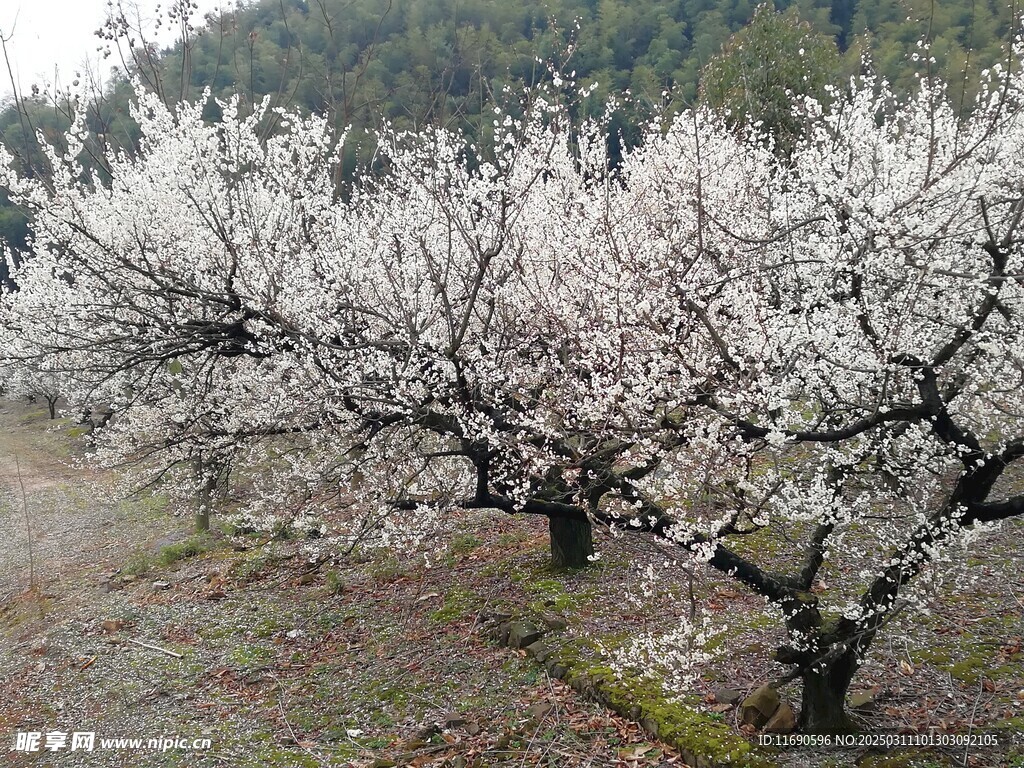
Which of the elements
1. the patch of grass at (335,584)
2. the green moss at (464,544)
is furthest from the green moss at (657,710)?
the patch of grass at (335,584)

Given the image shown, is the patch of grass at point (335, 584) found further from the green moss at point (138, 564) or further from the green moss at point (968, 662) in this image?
the green moss at point (968, 662)

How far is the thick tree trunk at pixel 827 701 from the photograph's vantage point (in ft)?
15.7

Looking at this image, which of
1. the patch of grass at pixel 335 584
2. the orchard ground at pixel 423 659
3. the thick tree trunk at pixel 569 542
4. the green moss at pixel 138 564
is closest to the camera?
the orchard ground at pixel 423 659

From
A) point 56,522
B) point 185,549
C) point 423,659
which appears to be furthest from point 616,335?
point 56,522

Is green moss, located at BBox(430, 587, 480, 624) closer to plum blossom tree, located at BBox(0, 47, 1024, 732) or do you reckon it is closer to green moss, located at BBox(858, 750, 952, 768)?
plum blossom tree, located at BBox(0, 47, 1024, 732)

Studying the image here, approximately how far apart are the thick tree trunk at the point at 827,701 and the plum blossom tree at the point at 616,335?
0.06 ft

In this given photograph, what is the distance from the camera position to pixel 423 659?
7.45m

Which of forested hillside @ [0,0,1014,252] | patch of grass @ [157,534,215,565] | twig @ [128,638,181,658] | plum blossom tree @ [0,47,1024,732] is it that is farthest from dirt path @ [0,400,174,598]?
forested hillside @ [0,0,1014,252]

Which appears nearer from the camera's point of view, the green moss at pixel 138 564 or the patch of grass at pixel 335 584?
the patch of grass at pixel 335 584

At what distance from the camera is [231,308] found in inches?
271

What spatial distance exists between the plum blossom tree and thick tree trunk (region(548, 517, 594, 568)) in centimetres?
3

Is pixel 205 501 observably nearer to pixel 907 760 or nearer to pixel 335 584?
pixel 335 584

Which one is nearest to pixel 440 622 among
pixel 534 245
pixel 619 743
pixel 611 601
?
pixel 611 601

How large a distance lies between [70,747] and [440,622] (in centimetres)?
387
